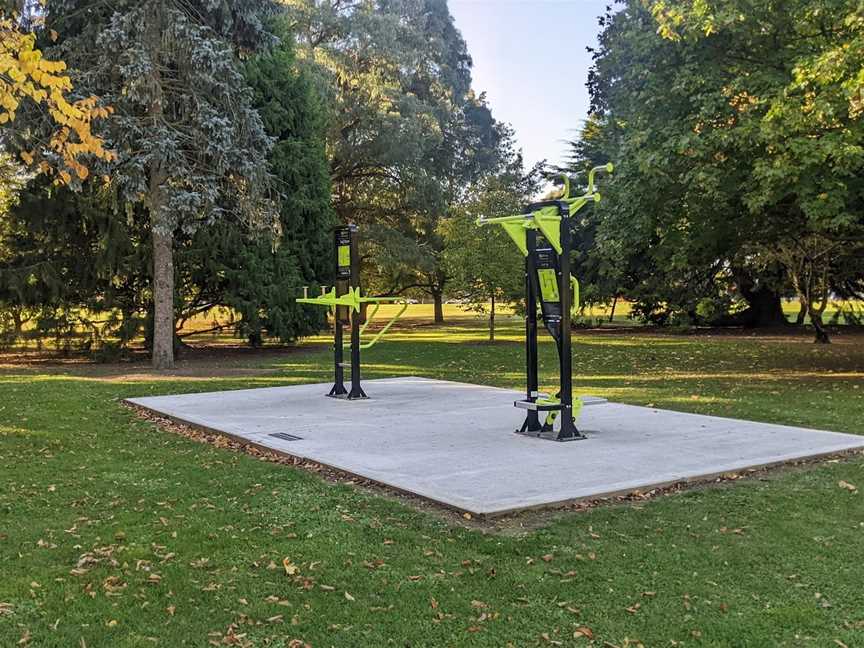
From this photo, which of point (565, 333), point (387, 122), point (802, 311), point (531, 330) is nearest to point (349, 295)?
point (531, 330)

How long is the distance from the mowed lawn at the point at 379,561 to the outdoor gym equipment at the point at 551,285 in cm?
206

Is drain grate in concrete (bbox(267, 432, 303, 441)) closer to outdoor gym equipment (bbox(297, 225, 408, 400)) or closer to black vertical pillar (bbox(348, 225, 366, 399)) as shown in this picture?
outdoor gym equipment (bbox(297, 225, 408, 400))

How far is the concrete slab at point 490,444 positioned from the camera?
600 centimetres

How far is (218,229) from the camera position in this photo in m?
19.1

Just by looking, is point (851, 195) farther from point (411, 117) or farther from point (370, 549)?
point (411, 117)

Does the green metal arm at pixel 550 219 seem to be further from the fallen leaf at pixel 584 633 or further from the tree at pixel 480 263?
the tree at pixel 480 263

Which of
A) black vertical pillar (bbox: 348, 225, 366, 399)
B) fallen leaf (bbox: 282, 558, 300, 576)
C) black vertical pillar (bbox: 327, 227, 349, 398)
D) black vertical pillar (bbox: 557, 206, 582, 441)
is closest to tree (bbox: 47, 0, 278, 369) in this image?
black vertical pillar (bbox: 327, 227, 349, 398)

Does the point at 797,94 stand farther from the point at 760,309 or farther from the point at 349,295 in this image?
the point at 760,309

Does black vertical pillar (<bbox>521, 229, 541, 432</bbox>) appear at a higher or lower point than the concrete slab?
higher

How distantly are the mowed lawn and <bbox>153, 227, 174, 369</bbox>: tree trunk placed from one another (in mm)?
8834

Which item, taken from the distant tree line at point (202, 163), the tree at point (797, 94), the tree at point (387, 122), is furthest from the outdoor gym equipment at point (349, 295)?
the tree at point (387, 122)

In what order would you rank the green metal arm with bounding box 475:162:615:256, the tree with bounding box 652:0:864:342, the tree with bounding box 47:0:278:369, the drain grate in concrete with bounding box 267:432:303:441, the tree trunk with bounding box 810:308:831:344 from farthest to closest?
the tree trunk with bounding box 810:308:831:344, the tree with bounding box 47:0:278:369, the tree with bounding box 652:0:864:342, the drain grate in concrete with bounding box 267:432:303:441, the green metal arm with bounding box 475:162:615:256

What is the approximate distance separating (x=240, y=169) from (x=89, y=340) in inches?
251

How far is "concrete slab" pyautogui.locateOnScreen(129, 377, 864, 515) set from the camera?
5996 millimetres
